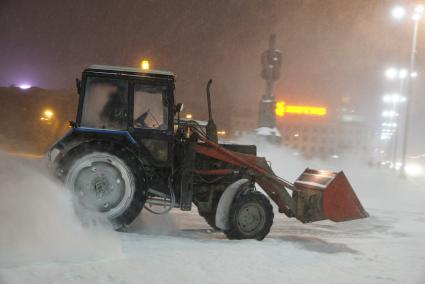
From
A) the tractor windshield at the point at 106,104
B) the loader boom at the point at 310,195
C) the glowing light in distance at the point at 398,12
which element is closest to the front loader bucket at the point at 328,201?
the loader boom at the point at 310,195

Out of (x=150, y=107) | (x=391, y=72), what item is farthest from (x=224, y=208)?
(x=391, y=72)

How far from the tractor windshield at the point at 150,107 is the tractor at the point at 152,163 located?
0.05ft

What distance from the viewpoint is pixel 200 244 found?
7.75m

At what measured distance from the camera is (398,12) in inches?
1233

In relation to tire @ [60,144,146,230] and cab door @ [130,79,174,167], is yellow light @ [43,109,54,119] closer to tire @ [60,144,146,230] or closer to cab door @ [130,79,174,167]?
cab door @ [130,79,174,167]

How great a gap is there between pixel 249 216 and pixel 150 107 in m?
2.48

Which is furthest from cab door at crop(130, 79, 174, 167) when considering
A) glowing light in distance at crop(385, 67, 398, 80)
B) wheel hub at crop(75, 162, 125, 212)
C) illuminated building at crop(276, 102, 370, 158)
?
illuminated building at crop(276, 102, 370, 158)

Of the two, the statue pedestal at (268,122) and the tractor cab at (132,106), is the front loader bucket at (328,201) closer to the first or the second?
the tractor cab at (132,106)

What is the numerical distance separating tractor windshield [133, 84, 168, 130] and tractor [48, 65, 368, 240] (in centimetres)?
2

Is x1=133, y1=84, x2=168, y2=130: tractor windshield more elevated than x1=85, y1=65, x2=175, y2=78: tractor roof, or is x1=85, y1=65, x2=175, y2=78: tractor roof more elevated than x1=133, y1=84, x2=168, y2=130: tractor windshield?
x1=85, y1=65, x2=175, y2=78: tractor roof

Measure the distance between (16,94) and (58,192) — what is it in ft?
202

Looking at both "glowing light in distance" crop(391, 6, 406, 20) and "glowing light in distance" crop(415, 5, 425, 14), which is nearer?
"glowing light in distance" crop(415, 5, 425, 14)

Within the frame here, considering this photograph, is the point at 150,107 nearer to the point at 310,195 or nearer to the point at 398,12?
the point at 310,195

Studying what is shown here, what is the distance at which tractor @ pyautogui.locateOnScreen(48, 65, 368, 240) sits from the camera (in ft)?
26.6
